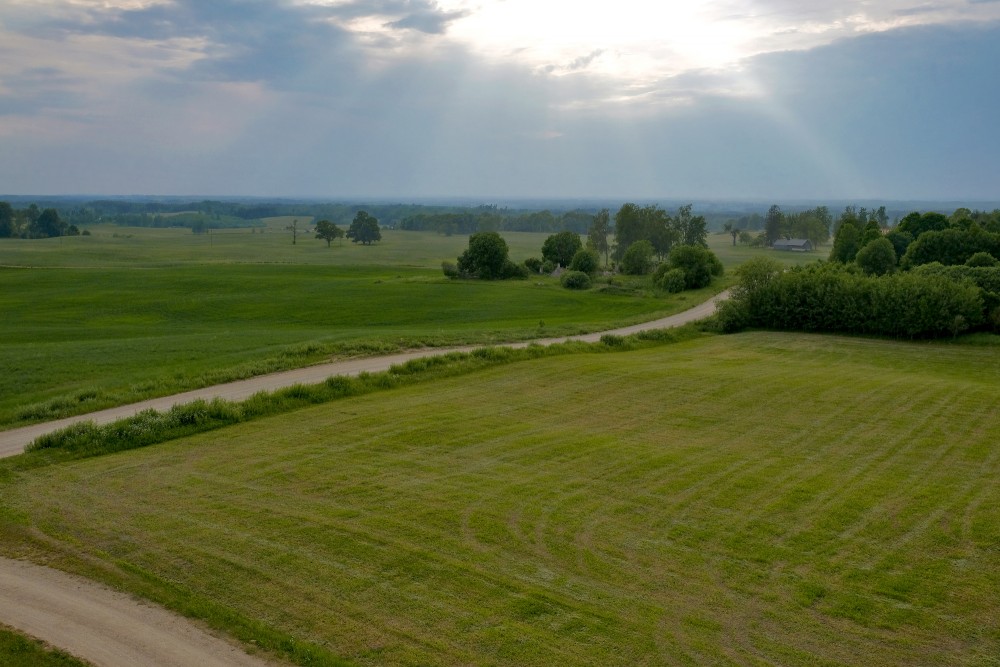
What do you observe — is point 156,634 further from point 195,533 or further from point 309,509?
point 309,509

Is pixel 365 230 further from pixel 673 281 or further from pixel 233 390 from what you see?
pixel 233 390

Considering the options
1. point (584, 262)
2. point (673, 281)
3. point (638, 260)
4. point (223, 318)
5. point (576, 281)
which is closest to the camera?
point (223, 318)

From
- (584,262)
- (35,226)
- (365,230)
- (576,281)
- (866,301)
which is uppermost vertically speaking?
(365,230)

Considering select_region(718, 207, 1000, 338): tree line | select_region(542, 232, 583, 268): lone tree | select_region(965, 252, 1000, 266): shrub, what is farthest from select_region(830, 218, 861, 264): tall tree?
select_region(718, 207, 1000, 338): tree line

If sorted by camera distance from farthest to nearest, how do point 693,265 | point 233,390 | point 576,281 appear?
point 693,265 < point 576,281 < point 233,390

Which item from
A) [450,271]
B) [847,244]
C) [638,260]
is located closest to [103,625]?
[450,271]

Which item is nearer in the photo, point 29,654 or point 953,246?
point 29,654

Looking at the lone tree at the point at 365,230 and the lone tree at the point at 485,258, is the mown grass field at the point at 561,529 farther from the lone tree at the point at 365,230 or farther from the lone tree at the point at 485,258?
the lone tree at the point at 365,230
